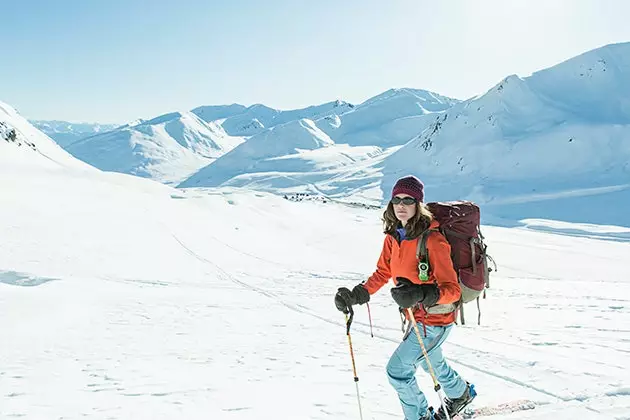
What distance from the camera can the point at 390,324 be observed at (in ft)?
33.3

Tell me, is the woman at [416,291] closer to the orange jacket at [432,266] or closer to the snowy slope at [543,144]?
the orange jacket at [432,266]

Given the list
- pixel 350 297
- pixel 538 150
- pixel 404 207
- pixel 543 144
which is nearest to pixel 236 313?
pixel 350 297

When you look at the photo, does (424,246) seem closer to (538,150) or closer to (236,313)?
(236,313)

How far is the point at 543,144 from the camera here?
100875 millimetres

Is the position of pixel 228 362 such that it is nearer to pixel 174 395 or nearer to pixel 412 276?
pixel 174 395

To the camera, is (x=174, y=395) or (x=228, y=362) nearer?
(x=174, y=395)

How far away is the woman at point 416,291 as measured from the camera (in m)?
3.59

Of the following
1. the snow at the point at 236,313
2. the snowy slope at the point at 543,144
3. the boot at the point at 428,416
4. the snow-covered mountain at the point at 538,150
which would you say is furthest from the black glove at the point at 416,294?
the snowy slope at the point at 543,144

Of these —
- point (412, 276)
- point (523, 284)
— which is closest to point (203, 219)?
point (523, 284)

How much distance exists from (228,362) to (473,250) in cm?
474

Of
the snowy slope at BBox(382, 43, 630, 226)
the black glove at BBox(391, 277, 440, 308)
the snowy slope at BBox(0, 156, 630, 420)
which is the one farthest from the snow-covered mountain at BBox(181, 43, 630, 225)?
the black glove at BBox(391, 277, 440, 308)

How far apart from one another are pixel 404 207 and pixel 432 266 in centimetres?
53

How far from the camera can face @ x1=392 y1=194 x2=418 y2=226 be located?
3.78 m

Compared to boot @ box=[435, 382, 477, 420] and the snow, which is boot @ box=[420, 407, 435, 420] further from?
the snow
